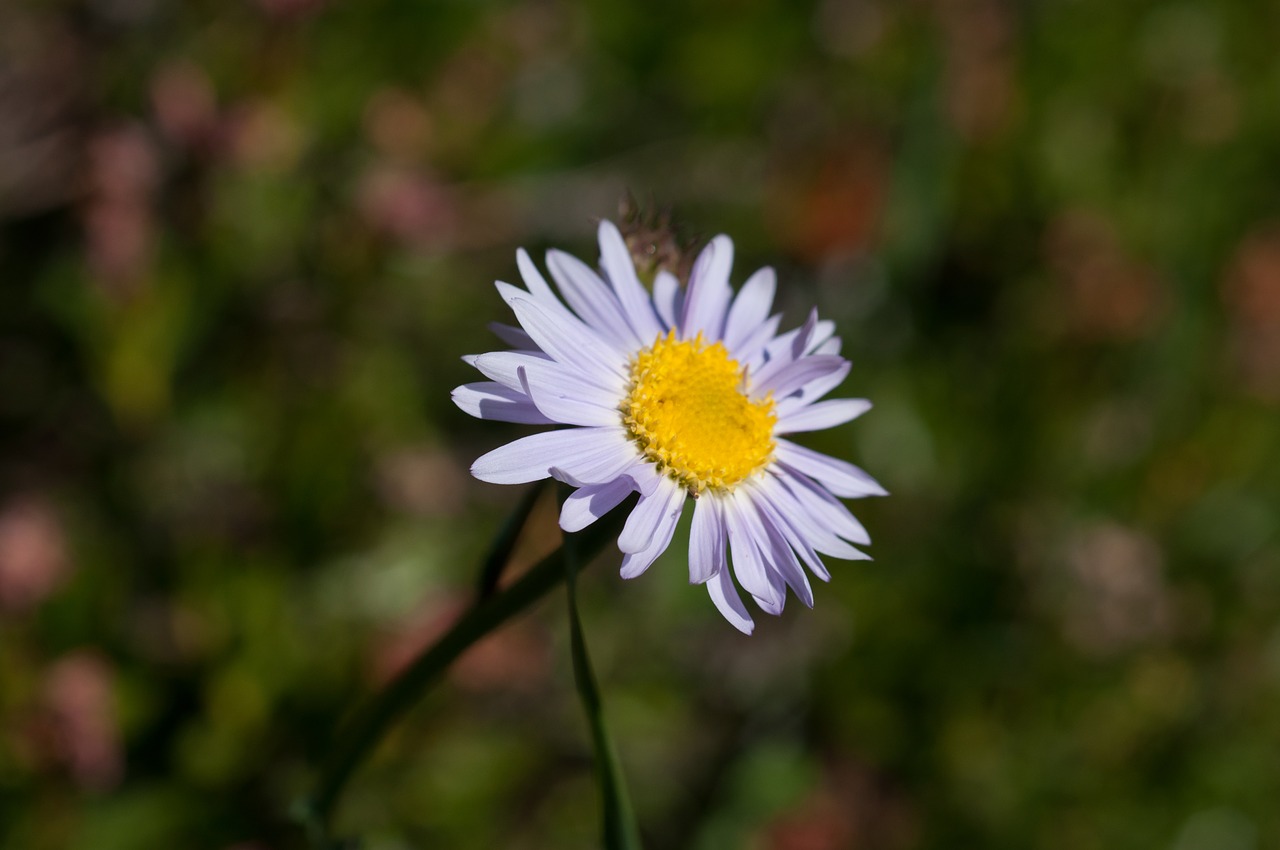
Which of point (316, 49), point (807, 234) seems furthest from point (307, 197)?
point (807, 234)

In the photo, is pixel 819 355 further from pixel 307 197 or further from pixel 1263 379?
pixel 1263 379

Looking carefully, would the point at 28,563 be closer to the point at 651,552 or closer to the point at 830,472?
the point at 651,552

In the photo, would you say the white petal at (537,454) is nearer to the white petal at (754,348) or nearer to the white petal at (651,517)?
the white petal at (651,517)

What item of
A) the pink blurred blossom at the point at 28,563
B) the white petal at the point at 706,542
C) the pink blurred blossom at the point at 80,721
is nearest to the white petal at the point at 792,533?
the white petal at the point at 706,542

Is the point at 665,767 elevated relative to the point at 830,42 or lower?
lower

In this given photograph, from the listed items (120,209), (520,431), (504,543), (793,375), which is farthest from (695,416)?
(120,209)

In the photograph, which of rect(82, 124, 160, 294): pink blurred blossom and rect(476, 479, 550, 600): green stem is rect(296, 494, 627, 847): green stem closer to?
rect(476, 479, 550, 600): green stem
